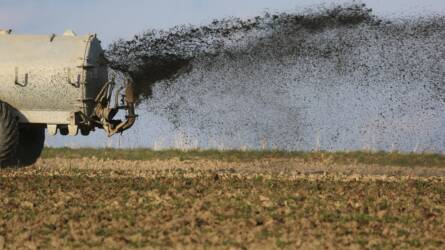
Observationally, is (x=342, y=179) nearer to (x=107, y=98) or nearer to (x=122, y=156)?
(x=107, y=98)

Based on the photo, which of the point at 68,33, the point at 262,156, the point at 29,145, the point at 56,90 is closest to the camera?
the point at 56,90

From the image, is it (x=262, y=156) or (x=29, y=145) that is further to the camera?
(x=262, y=156)

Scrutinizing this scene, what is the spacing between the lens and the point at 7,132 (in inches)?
932

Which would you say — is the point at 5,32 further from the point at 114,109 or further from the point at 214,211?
the point at 214,211

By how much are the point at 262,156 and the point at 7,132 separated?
1188 cm

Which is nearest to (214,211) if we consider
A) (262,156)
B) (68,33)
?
(68,33)

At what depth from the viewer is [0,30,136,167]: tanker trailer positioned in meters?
23.5

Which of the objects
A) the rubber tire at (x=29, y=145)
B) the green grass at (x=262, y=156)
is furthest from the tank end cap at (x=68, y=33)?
the green grass at (x=262, y=156)

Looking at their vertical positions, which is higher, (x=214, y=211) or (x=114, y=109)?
(x=114, y=109)

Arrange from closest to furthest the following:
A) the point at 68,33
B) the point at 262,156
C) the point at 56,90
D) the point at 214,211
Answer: the point at 214,211, the point at 56,90, the point at 68,33, the point at 262,156

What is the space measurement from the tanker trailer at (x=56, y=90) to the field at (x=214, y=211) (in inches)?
47.1

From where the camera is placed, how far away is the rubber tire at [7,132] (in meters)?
23.7

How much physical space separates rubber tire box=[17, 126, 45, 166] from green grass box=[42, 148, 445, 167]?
274 inches

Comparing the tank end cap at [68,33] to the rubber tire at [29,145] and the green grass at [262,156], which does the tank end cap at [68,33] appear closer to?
the rubber tire at [29,145]
